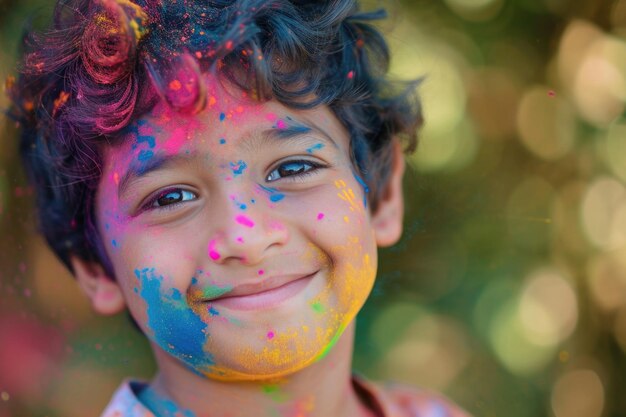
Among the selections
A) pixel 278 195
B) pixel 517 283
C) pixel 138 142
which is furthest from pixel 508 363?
pixel 138 142

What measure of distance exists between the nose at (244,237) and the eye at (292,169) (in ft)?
0.23

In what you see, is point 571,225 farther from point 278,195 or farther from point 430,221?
point 278,195

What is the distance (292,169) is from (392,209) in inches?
13.2

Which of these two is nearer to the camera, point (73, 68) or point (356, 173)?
point (73, 68)

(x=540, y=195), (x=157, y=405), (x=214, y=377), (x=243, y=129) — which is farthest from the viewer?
(x=540, y=195)

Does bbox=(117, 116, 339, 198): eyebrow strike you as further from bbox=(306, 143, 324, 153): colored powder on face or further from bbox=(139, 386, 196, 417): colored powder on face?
bbox=(139, 386, 196, 417): colored powder on face

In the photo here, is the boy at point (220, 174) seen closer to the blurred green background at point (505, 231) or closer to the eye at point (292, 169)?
the eye at point (292, 169)

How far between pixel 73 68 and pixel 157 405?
0.56 metres

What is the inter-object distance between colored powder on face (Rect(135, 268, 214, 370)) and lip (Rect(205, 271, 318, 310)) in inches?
1.6

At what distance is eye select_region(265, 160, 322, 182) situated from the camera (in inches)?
44.7

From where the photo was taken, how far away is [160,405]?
1.29 metres

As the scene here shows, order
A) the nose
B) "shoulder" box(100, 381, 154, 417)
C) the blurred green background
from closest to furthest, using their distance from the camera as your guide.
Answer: the nose < "shoulder" box(100, 381, 154, 417) < the blurred green background

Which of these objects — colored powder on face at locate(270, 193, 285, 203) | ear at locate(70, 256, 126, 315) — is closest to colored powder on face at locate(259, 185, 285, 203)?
colored powder on face at locate(270, 193, 285, 203)

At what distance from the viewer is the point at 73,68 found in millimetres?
1145
